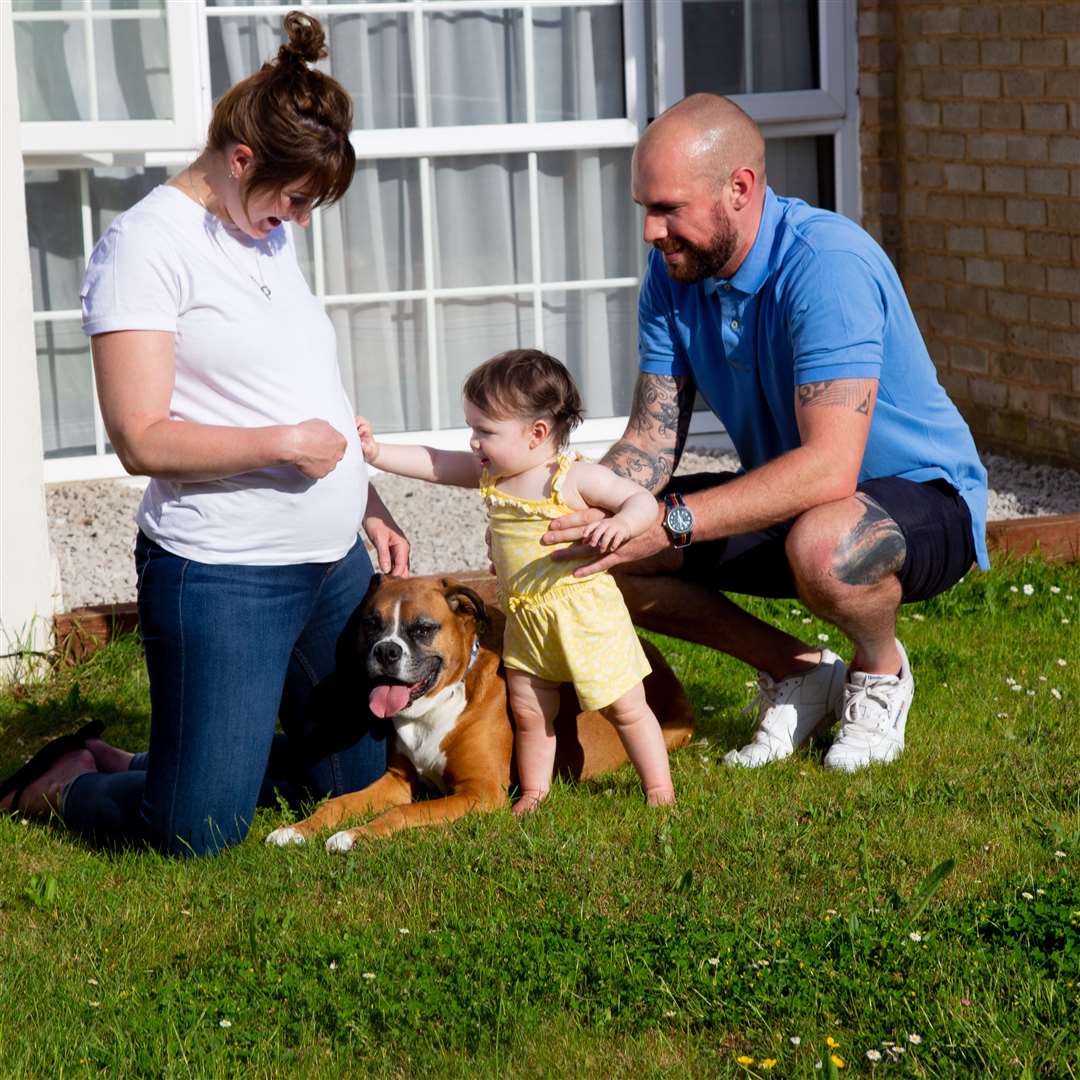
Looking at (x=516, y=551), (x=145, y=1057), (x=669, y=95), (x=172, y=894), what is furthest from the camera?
(x=669, y=95)

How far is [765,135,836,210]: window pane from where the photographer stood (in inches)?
332

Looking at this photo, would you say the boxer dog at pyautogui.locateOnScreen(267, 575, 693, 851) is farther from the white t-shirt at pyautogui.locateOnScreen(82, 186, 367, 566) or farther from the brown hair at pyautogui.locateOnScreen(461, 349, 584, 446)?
the brown hair at pyautogui.locateOnScreen(461, 349, 584, 446)

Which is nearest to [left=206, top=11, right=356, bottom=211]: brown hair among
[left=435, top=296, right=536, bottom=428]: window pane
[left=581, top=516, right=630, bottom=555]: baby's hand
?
[left=581, top=516, right=630, bottom=555]: baby's hand

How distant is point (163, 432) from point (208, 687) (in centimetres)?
65

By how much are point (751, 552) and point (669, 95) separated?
3.83 metres

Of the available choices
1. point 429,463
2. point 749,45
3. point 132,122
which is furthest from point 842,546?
point 749,45

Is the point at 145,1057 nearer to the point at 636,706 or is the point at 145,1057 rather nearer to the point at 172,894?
the point at 172,894

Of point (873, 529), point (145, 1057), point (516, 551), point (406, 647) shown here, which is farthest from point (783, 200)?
point (145, 1057)

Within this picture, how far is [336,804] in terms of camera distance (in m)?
4.39

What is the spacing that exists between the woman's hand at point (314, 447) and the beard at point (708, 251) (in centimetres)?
119

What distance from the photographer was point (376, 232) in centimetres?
809

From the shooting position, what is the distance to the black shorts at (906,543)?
4.61 m

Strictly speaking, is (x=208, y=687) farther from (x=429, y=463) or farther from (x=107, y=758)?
(x=429, y=463)

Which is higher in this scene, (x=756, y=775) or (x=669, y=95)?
(x=669, y=95)
